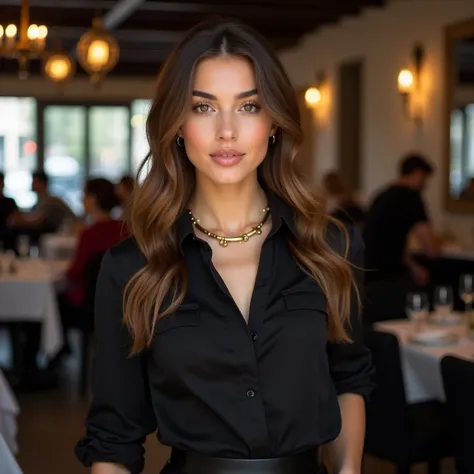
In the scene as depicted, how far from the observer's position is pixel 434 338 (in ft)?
13.7

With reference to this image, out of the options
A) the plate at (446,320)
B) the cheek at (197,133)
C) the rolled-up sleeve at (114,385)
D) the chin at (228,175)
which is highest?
the cheek at (197,133)

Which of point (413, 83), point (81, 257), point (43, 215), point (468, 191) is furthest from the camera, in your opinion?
point (43, 215)

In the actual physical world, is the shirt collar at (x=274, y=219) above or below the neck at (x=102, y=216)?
above

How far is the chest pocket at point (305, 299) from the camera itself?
186 cm

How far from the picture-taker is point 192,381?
1.78 metres

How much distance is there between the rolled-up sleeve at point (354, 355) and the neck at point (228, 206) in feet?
0.71

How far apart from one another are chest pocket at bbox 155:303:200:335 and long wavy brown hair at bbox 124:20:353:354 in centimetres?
2

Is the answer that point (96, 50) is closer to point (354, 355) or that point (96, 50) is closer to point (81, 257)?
point (81, 257)

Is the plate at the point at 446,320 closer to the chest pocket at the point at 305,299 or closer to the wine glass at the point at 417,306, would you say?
the wine glass at the point at 417,306

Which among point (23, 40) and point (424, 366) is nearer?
point (424, 366)

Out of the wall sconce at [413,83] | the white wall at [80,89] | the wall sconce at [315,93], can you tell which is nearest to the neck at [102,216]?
the wall sconce at [413,83]

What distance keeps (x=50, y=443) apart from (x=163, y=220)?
3.83 meters

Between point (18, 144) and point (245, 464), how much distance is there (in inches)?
669

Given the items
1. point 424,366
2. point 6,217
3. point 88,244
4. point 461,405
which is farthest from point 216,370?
point 6,217
